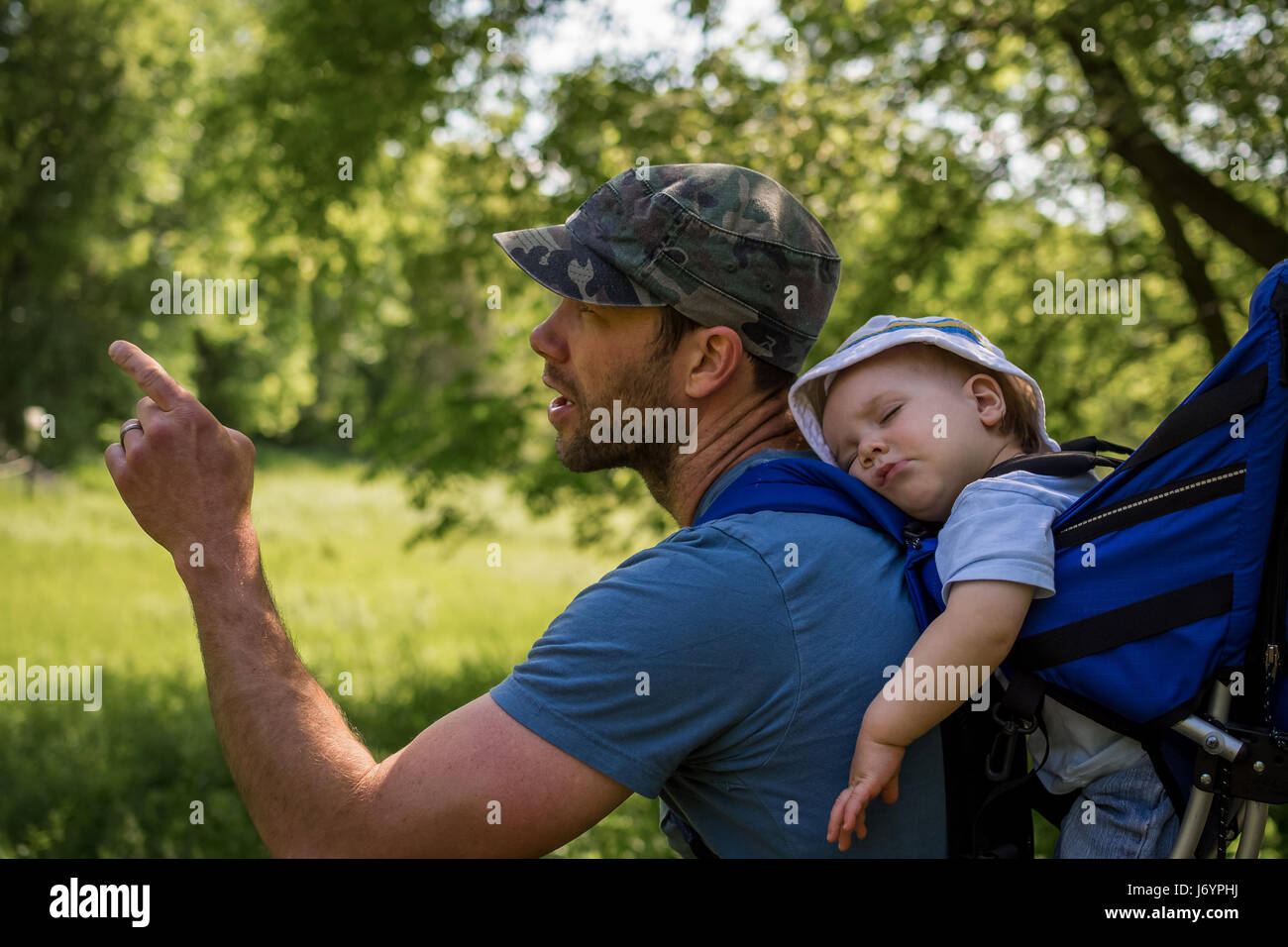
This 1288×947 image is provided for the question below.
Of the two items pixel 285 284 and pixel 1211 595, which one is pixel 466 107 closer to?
pixel 285 284

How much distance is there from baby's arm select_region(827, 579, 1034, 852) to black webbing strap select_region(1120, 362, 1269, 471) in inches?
11.0

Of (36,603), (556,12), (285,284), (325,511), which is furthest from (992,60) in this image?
(325,511)

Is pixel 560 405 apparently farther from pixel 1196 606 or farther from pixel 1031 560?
pixel 1196 606

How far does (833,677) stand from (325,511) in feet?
76.1

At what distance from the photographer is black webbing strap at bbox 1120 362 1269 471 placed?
5.42 feet

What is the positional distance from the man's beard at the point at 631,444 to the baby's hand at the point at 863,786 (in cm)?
76

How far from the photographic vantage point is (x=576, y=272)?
2.16 m

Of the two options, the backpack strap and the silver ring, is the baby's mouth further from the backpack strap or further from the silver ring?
the silver ring

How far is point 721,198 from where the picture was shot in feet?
6.99

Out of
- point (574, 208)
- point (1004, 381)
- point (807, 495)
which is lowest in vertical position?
point (807, 495)

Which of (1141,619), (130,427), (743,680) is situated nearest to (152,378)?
(130,427)

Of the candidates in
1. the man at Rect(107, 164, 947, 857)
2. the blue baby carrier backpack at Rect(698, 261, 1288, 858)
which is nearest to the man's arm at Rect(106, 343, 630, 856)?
the man at Rect(107, 164, 947, 857)

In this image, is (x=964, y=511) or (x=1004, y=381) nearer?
(x=964, y=511)

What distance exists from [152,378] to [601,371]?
2.67 feet
